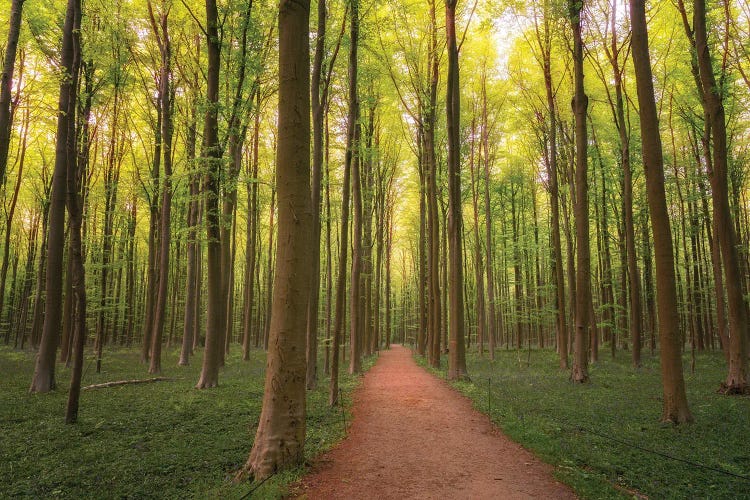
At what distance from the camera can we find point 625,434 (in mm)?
6641

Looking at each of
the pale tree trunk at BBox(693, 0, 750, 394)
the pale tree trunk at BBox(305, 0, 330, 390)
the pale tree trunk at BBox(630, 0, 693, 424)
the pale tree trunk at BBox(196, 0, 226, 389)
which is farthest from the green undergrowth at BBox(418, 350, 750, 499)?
the pale tree trunk at BBox(196, 0, 226, 389)

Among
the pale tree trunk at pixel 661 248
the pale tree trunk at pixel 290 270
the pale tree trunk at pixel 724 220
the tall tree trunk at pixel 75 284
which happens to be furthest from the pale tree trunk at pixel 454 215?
the tall tree trunk at pixel 75 284

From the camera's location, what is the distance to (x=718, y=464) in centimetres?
518

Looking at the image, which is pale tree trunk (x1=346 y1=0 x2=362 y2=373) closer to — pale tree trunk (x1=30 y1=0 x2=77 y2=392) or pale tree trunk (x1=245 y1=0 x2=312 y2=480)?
pale tree trunk (x1=245 y1=0 x2=312 y2=480)

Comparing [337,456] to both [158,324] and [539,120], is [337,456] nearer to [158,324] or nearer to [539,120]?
[158,324]

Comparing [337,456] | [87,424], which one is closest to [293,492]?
[337,456]

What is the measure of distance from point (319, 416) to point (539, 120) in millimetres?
15227

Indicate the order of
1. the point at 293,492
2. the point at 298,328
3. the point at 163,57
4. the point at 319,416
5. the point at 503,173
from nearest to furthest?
the point at 293,492 < the point at 298,328 < the point at 319,416 < the point at 163,57 < the point at 503,173

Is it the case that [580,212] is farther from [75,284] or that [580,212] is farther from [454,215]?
[75,284]

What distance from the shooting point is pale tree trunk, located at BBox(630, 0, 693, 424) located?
718 centimetres

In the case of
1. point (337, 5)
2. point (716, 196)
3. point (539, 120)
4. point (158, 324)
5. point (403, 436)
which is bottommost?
point (403, 436)

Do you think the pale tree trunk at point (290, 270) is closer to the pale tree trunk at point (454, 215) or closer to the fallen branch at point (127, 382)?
the fallen branch at point (127, 382)

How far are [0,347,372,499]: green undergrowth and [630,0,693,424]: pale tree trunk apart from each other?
20.1ft

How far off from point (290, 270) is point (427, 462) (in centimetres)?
326
